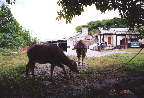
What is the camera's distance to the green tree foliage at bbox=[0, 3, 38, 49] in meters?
12.9

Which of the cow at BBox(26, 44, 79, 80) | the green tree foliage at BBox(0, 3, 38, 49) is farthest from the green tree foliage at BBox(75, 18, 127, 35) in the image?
the cow at BBox(26, 44, 79, 80)

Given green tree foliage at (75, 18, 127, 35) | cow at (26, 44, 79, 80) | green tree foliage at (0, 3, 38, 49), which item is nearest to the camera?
cow at (26, 44, 79, 80)

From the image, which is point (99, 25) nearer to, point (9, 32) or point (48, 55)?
point (9, 32)

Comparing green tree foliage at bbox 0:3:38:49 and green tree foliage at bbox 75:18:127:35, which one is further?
green tree foliage at bbox 75:18:127:35

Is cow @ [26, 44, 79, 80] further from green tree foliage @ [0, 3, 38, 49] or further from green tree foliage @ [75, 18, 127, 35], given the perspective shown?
green tree foliage @ [75, 18, 127, 35]

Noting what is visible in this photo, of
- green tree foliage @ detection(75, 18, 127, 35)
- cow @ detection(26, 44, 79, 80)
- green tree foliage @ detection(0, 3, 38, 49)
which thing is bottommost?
cow @ detection(26, 44, 79, 80)

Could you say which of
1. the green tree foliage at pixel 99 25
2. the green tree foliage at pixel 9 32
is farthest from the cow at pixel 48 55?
the green tree foliage at pixel 99 25

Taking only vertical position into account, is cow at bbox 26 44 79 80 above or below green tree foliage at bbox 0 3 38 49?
below

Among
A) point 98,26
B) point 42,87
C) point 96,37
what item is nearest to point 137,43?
point 96,37

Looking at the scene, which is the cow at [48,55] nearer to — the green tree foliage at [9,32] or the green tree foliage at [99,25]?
the green tree foliage at [9,32]

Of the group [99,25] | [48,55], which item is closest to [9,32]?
[48,55]

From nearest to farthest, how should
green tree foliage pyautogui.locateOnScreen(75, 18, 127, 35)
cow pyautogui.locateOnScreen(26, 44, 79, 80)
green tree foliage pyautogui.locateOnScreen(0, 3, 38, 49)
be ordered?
cow pyautogui.locateOnScreen(26, 44, 79, 80)
green tree foliage pyautogui.locateOnScreen(0, 3, 38, 49)
green tree foliage pyautogui.locateOnScreen(75, 18, 127, 35)

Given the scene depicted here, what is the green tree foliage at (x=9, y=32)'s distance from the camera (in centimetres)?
1293

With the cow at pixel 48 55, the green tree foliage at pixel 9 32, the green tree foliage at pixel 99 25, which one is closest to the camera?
the cow at pixel 48 55
